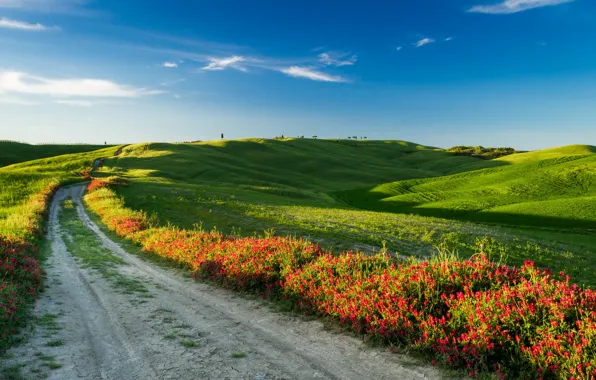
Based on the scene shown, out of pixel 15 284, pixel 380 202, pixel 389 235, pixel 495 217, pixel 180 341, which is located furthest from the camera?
pixel 380 202

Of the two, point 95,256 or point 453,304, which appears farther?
point 95,256

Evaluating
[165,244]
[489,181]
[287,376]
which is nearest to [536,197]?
[489,181]

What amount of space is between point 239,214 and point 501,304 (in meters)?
28.3

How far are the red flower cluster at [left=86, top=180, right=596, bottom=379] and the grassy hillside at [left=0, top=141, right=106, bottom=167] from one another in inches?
6097

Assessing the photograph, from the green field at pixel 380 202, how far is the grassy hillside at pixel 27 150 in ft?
172

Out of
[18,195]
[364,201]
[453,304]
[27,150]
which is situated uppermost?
[27,150]

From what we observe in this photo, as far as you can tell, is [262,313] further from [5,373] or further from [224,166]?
[224,166]

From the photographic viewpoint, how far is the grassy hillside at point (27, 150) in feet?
453

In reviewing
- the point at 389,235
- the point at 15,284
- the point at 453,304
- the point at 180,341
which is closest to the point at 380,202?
the point at 389,235

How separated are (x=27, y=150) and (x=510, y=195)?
17147cm

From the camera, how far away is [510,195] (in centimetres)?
6078

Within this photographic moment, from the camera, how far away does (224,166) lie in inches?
3999

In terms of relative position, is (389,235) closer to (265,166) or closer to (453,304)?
(453,304)

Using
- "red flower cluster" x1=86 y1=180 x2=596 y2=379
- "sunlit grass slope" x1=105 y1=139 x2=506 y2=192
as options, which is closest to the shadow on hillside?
"sunlit grass slope" x1=105 y1=139 x2=506 y2=192
